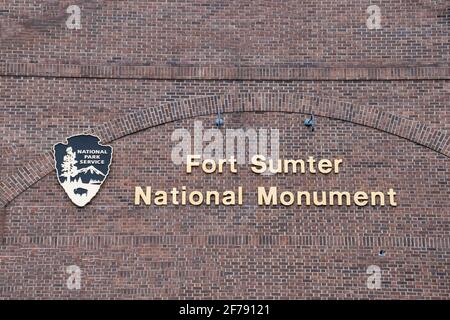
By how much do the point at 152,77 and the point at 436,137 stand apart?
5.16 metres

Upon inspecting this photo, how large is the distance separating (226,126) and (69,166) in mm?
2844

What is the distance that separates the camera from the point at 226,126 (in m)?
15.3

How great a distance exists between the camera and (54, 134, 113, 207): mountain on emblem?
1491 cm

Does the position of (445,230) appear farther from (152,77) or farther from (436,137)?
(152,77)

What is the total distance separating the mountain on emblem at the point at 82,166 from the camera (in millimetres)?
14906

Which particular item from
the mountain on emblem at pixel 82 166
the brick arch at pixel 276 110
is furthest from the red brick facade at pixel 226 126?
the mountain on emblem at pixel 82 166

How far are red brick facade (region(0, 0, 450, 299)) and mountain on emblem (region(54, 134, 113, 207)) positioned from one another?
0.51ft

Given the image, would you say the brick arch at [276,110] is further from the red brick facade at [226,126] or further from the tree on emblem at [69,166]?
the tree on emblem at [69,166]

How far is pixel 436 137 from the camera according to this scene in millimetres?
15203

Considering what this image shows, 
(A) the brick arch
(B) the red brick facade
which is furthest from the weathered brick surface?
(A) the brick arch

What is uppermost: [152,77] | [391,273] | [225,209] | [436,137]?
[152,77]

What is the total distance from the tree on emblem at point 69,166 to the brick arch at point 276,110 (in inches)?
22.0

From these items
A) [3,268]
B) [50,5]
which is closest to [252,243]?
[3,268]

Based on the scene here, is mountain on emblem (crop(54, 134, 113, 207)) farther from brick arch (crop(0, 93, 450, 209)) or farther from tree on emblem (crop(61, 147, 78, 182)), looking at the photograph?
brick arch (crop(0, 93, 450, 209))
